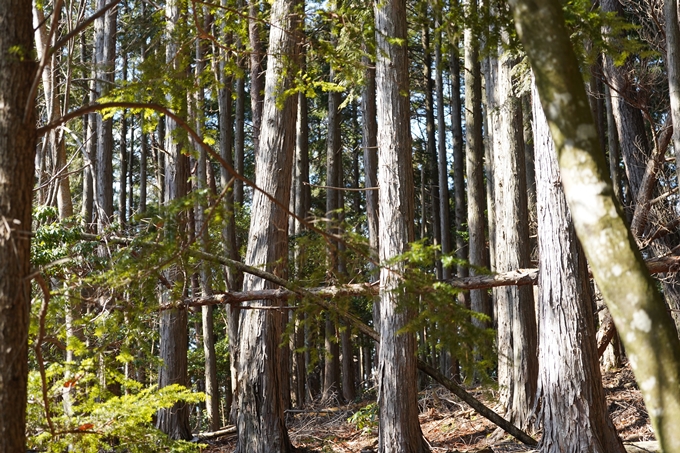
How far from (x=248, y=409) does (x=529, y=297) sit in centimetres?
499

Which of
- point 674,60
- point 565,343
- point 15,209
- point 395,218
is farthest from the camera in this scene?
point 674,60

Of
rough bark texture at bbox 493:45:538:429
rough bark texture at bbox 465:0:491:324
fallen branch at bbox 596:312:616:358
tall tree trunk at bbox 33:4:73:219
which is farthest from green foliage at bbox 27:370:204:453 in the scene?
rough bark texture at bbox 465:0:491:324

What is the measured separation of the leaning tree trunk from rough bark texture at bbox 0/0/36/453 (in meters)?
5.16

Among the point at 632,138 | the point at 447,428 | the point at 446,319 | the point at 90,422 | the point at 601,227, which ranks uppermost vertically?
the point at 632,138

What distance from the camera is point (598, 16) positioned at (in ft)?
20.2

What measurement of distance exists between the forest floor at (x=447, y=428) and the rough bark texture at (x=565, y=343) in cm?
172

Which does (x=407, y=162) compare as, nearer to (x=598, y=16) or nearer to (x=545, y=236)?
(x=545, y=236)

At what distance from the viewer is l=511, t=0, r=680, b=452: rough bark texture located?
2984mm

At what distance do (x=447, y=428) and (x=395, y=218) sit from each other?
169 inches

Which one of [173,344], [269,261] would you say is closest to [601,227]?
[269,261]

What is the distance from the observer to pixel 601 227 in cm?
314

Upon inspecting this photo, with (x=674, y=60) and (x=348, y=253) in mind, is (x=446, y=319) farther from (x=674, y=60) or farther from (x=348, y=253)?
(x=674, y=60)

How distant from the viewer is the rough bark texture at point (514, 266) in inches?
417

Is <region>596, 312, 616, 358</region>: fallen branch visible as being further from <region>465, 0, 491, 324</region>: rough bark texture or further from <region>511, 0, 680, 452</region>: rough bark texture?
<region>511, 0, 680, 452</region>: rough bark texture
